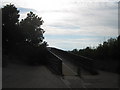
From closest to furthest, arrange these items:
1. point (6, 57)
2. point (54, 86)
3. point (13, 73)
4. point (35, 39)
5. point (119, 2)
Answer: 1. point (54, 86)
2. point (13, 73)
3. point (119, 2)
4. point (6, 57)
5. point (35, 39)

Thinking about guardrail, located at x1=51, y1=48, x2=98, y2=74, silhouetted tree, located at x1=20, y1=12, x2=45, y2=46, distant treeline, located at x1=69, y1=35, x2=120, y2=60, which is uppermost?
silhouetted tree, located at x1=20, y1=12, x2=45, y2=46

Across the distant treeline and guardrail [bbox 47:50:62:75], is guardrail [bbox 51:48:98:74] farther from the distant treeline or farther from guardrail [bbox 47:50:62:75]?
guardrail [bbox 47:50:62:75]

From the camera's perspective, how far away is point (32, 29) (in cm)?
2027

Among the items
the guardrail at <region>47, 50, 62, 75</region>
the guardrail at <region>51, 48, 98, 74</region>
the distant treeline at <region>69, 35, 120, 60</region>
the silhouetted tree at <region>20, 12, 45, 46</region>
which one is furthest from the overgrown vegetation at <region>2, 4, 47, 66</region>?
the distant treeline at <region>69, 35, 120, 60</region>

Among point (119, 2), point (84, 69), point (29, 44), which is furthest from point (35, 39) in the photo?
point (119, 2)

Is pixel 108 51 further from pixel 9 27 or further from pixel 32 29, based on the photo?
pixel 9 27

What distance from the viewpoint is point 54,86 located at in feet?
39.7

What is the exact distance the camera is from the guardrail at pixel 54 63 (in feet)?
53.2

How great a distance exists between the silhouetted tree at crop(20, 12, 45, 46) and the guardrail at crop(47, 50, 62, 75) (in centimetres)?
178

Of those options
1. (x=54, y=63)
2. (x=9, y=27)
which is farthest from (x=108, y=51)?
(x=9, y=27)

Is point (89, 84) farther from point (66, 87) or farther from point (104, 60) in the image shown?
point (104, 60)

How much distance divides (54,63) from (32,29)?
4.20 m

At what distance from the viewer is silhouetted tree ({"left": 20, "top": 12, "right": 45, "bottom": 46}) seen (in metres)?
20.0

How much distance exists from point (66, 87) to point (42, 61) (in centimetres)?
773
